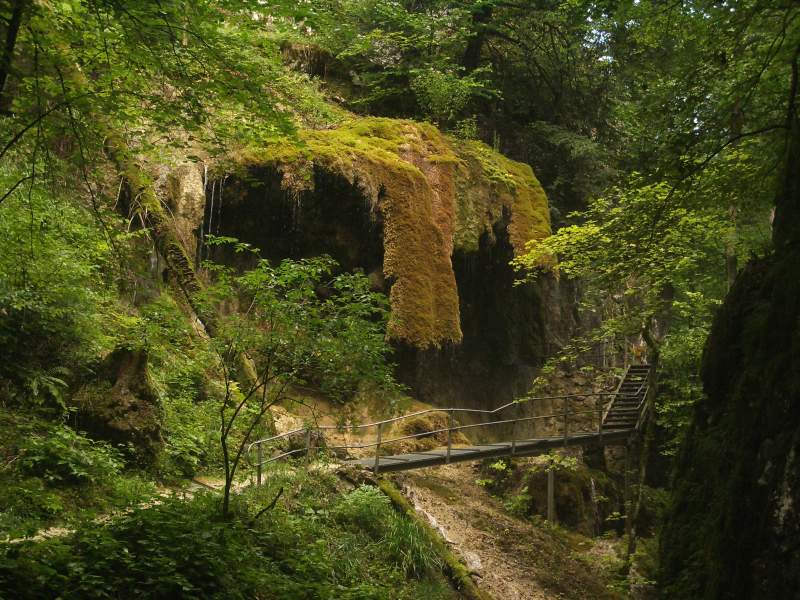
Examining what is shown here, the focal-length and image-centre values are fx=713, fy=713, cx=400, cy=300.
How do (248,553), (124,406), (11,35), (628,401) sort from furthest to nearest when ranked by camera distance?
(628,401), (124,406), (248,553), (11,35)

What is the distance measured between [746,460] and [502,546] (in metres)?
9.35

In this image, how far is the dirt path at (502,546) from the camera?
12469mm

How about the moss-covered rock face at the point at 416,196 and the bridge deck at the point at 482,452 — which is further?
the moss-covered rock face at the point at 416,196

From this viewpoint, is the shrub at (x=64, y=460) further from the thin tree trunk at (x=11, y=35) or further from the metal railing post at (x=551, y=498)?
the metal railing post at (x=551, y=498)

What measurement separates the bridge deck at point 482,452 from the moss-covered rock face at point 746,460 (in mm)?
5141

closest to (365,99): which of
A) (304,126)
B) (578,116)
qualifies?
(304,126)

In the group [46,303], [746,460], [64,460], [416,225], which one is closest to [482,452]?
[416,225]

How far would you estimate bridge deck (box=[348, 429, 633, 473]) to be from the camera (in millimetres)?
11633

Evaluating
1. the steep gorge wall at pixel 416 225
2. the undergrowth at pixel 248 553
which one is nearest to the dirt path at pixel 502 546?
the steep gorge wall at pixel 416 225

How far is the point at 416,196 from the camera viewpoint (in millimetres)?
15516

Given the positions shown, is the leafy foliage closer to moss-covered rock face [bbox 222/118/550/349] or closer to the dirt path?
moss-covered rock face [bbox 222/118/550/349]

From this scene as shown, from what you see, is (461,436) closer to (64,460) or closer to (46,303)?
(46,303)

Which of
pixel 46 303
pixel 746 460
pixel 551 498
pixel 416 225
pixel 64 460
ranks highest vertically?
Answer: pixel 416 225

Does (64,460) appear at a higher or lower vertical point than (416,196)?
lower
